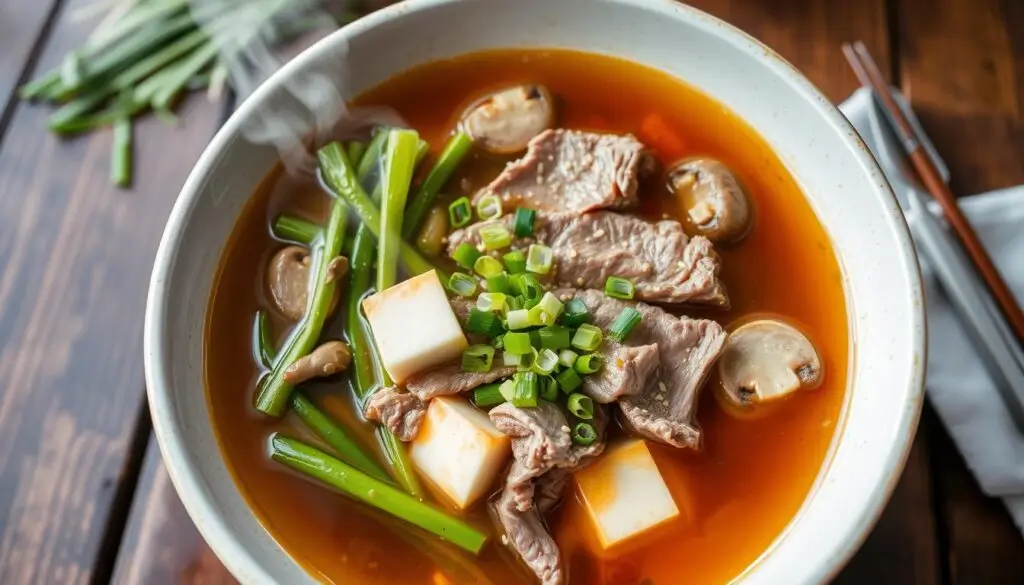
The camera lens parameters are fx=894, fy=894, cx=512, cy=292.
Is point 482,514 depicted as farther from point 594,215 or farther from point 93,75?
point 93,75

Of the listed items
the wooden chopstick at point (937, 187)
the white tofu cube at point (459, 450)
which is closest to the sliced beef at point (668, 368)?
the white tofu cube at point (459, 450)

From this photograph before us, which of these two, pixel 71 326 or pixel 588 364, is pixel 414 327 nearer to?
pixel 588 364

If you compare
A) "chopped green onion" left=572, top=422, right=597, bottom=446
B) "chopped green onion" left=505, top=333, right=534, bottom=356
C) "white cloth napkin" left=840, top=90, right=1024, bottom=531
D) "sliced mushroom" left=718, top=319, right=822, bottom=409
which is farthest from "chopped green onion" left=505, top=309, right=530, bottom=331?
"white cloth napkin" left=840, top=90, right=1024, bottom=531

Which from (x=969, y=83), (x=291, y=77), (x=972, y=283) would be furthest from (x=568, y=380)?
(x=969, y=83)

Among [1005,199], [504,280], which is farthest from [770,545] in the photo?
[1005,199]

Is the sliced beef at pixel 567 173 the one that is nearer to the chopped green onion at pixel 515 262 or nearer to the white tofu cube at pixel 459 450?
the chopped green onion at pixel 515 262

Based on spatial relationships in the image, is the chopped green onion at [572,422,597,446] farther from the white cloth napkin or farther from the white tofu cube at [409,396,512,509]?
the white cloth napkin
